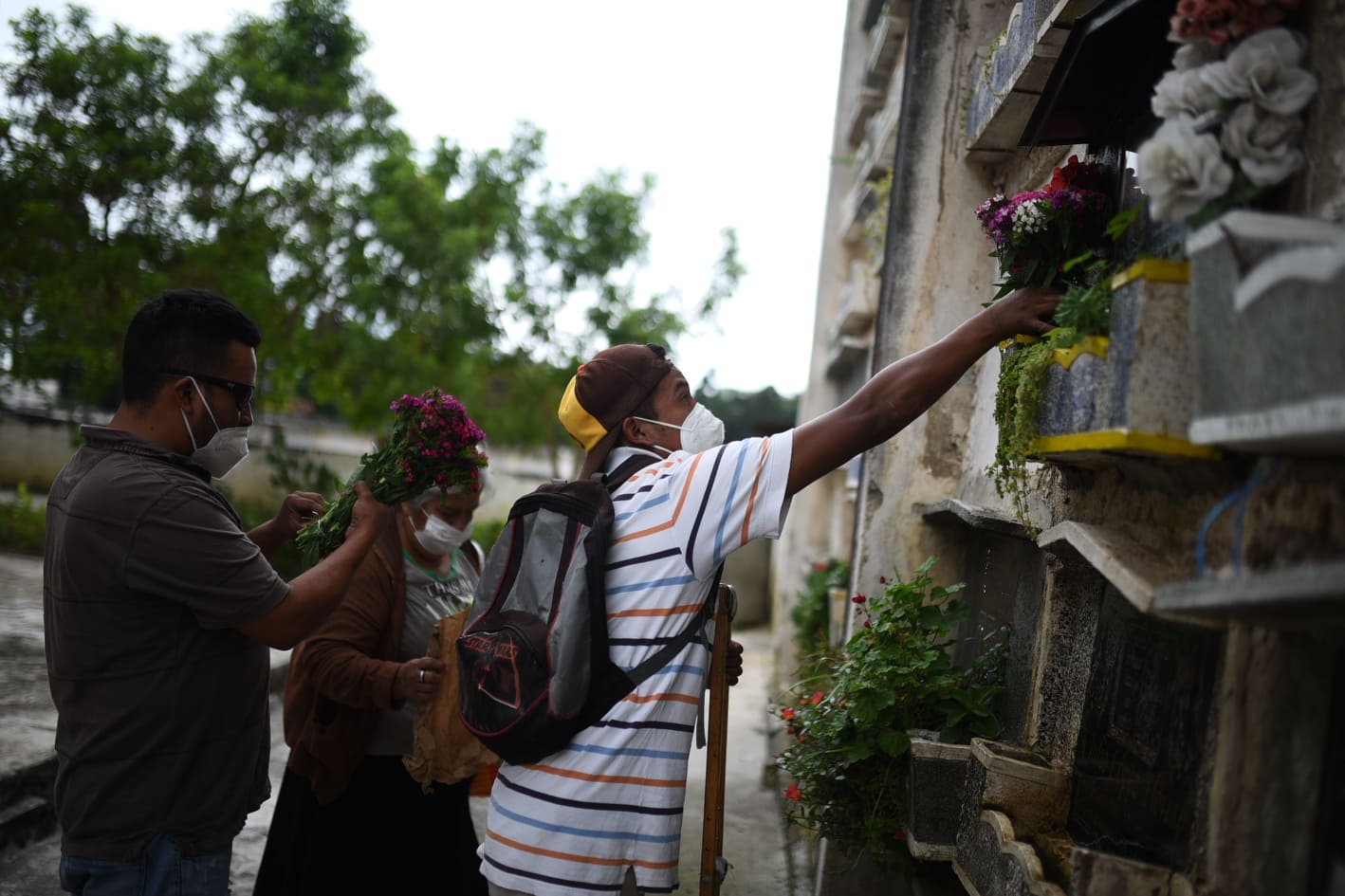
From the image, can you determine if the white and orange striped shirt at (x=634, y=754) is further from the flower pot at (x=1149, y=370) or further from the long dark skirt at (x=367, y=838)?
the long dark skirt at (x=367, y=838)

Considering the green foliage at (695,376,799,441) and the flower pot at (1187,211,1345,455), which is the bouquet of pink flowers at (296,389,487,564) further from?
the green foliage at (695,376,799,441)

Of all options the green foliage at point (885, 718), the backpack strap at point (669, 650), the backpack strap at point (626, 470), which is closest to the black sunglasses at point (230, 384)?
the backpack strap at point (626, 470)

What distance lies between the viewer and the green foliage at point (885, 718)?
3.38 metres

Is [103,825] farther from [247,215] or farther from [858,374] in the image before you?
[247,215]

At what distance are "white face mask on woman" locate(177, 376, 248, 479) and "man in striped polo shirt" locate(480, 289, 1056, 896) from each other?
114cm

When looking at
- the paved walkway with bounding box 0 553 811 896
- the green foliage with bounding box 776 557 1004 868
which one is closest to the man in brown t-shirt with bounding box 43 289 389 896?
the green foliage with bounding box 776 557 1004 868

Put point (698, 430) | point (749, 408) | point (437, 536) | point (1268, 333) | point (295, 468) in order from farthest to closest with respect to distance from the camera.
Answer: point (749, 408)
point (295, 468)
point (437, 536)
point (698, 430)
point (1268, 333)

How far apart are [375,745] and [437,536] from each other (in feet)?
2.63

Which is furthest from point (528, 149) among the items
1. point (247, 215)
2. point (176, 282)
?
point (176, 282)

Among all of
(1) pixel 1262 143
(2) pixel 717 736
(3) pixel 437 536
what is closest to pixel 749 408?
(3) pixel 437 536

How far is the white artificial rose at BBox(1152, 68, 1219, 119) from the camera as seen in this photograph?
1.83 metres

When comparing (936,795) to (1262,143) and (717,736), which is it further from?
(1262,143)

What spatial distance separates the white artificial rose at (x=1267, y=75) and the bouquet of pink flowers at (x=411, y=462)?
241 cm

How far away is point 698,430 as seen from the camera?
8.97ft
